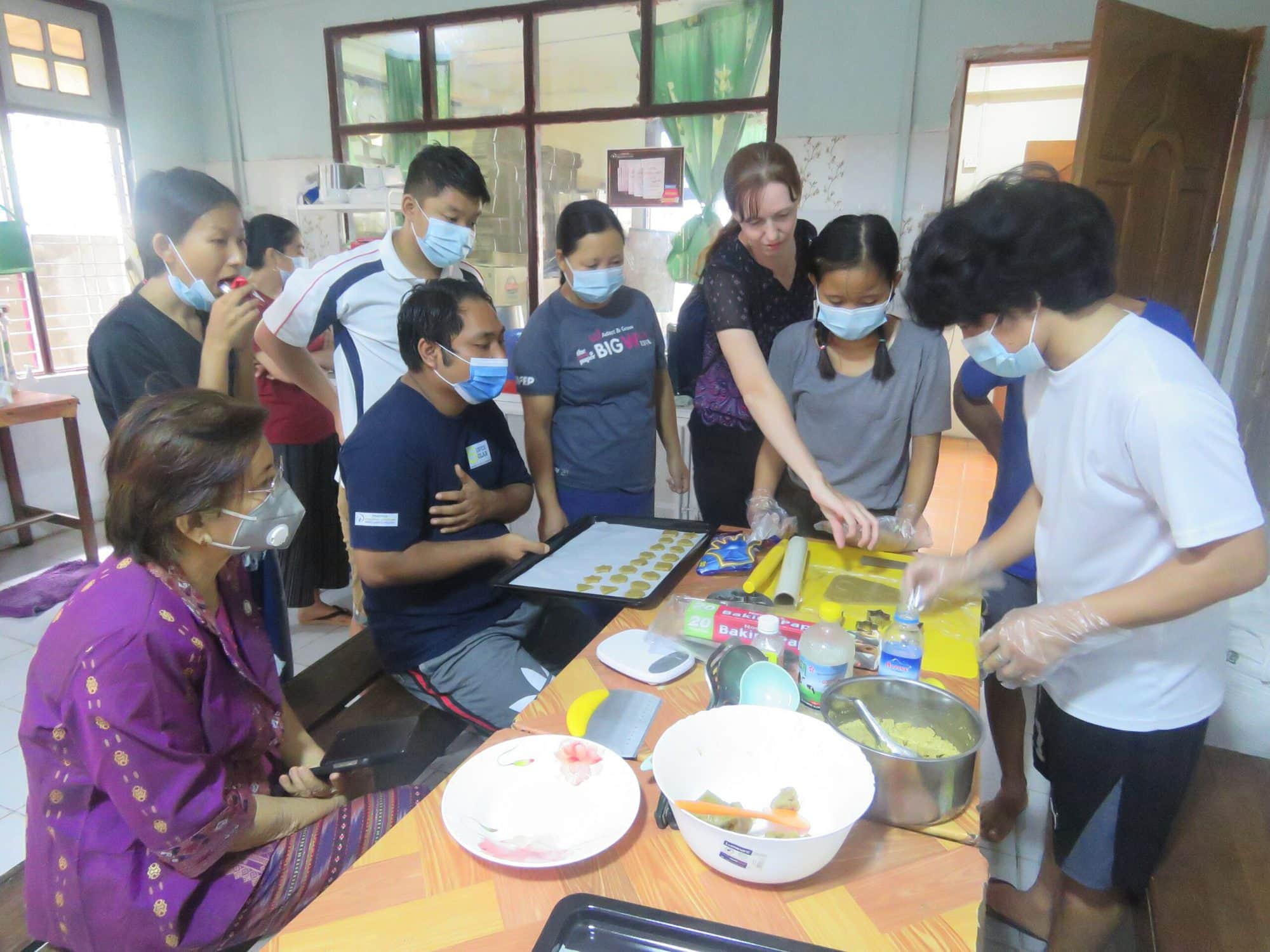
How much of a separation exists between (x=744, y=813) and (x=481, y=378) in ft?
3.63

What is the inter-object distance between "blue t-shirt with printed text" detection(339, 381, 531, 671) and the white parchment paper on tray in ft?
0.56

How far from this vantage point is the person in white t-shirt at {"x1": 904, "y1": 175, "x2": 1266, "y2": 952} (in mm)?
951

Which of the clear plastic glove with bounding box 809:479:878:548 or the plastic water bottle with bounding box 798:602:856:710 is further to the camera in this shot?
the clear plastic glove with bounding box 809:479:878:548

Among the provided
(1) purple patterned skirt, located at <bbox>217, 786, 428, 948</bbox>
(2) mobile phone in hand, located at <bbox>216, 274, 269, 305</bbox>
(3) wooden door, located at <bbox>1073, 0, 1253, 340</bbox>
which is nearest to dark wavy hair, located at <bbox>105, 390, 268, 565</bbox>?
(1) purple patterned skirt, located at <bbox>217, 786, 428, 948</bbox>

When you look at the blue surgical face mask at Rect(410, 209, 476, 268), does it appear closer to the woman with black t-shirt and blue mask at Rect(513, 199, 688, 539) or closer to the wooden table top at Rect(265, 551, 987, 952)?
the woman with black t-shirt and blue mask at Rect(513, 199, 688, 539)

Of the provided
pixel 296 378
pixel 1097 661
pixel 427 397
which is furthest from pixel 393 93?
pixel 1097 661

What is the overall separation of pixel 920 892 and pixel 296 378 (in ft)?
7.40

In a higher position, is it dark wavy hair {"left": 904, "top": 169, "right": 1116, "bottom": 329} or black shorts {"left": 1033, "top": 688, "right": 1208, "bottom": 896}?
dark wavy hair {"left": 904, "top": 169, "right": 1116, "bottom": 329}

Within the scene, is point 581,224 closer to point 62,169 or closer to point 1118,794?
point 1118,794

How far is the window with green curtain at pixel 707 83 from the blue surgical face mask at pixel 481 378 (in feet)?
6.79

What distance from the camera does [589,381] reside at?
2074 millimetres

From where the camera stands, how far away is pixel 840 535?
152 centimetres

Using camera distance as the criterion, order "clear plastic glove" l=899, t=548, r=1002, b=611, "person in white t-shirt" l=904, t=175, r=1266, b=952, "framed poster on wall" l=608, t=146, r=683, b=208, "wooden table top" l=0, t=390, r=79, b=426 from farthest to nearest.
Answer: "framed poster on wall" l=608, t=146, r=683, b=208 < "wooden table top" l=0, t=390, r=79, b=426 < "clear plastic glove" l=899, t=548, r=1002, b=611 < "person in white t-shirt" l=904, t=175, r=1266, b=952

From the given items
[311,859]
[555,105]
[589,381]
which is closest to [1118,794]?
[311,859]
